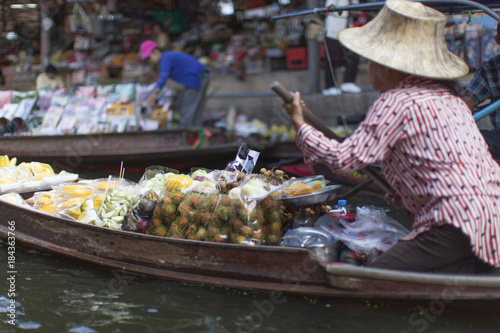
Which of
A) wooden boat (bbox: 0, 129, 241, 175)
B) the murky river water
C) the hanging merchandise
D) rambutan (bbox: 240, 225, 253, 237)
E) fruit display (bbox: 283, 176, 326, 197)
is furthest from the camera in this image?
the hanging merchandise

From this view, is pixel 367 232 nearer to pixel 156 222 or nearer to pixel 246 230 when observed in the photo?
pixel 246 230

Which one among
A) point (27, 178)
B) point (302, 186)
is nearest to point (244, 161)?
point (302, 186)

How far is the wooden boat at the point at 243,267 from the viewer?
2529 millimetres

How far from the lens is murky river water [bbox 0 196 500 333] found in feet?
8.93

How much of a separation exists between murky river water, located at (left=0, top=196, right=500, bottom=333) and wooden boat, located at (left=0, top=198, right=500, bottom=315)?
0.09m

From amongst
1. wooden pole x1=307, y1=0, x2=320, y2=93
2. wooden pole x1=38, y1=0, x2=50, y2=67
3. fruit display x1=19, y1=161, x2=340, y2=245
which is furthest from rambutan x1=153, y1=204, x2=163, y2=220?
wooden pole x1=38, y1=0, x2=50, y2=67

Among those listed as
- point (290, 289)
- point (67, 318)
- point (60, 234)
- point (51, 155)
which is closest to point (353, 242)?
point (290, 289)

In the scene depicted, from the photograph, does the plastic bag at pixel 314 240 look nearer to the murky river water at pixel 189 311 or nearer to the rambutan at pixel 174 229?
the murky river water at pixel 189 311

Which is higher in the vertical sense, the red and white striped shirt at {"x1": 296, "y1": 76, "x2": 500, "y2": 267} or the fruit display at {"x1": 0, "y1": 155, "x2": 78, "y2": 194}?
the red and white striped shirt at {"x1": 296, "y1": 76, "x2": 500, "y2": 267}

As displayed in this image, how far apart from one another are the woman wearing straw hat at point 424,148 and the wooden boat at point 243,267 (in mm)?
111

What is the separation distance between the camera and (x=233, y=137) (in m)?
8.49

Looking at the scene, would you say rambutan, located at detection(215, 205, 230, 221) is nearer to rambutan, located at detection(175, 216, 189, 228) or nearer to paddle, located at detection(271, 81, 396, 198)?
rambutan, located at detection(175, 216, 189, 228)

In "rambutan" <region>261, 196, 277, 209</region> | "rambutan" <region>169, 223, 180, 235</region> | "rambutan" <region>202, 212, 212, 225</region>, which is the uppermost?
"rambutan" <region>261, 196, 277, 209</region>

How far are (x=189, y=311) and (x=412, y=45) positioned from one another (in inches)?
71.6
